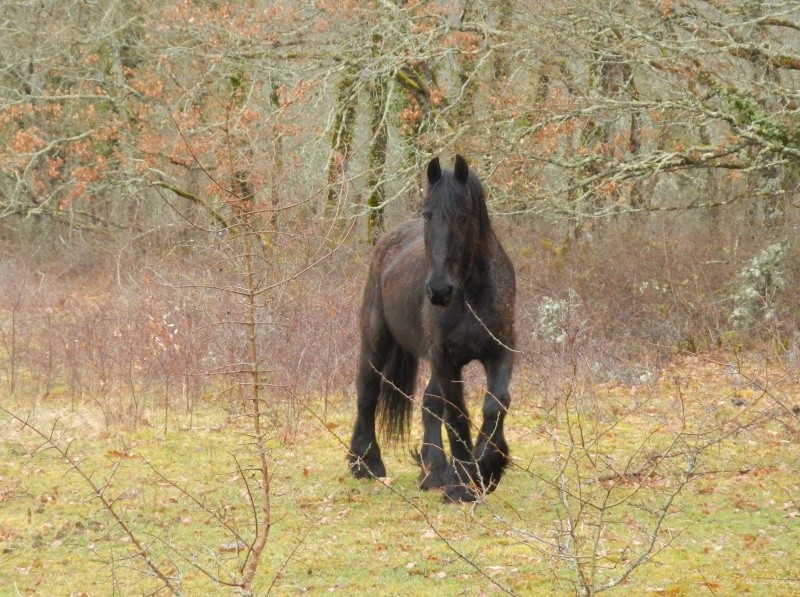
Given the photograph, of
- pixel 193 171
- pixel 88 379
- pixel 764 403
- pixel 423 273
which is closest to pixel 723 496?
pixel 423 273

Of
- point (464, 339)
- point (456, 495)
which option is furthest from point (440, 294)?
point (456, 495)

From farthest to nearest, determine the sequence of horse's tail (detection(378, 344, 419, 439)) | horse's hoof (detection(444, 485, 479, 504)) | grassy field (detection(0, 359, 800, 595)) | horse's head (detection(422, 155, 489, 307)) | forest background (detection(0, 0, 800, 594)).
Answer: forest background (detection(0, 0, 800, 594)) < horse's tail (detection(378, 344, 419, 439)) < horse's hoof (detection(444, 485, 479, 504)) < horse's head (detection(422, 155, 489, 307)) < grassy field (detection(0, 359, 800, 595))

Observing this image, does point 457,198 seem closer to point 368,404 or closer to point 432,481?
point 432,481

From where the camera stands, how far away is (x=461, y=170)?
6.92 meters

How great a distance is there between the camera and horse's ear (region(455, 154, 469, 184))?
6.82 metres

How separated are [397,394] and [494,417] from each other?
1.71 meters

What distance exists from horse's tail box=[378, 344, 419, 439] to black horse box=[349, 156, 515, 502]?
1.02 feet

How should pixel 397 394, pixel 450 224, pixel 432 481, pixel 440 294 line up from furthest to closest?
1. pixel 397 394
2. pixel 432 481
3. pixel 450 224
4. pixel 440 294

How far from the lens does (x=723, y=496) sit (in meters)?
7.27

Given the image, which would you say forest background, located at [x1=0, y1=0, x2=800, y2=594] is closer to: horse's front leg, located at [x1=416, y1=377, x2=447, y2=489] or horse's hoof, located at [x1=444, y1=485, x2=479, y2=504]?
horse's front leg, located at [x1=416, y1=377, x2=447, y2=489]

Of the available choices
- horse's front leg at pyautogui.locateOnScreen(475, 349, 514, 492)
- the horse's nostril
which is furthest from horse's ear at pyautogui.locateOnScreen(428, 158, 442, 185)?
horse's front leg at pyautogui.locateOnScreen(475, 349, 514, 492)

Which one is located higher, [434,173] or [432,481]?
[434,173]

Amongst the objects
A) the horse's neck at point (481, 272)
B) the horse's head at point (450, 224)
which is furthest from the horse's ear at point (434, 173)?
A: the horse's neck at point (481, 272)

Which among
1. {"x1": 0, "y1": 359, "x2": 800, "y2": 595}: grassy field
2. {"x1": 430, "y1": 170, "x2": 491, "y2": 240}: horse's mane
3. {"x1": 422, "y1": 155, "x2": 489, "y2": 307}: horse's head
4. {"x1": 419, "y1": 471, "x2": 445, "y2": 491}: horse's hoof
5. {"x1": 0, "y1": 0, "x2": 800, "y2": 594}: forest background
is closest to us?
{"x1": 0, "y1": 359, "x2": 800, "y2": 595}: grassy field
